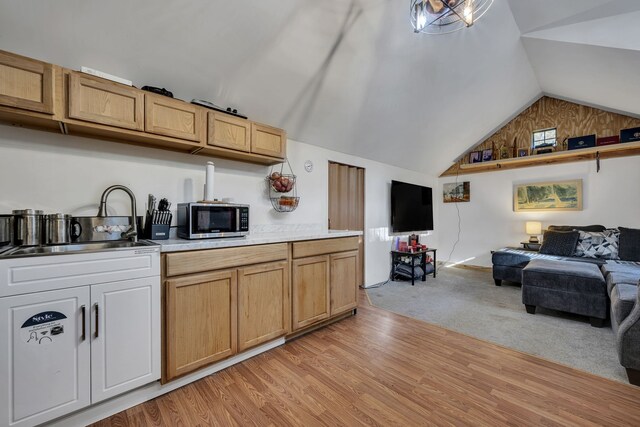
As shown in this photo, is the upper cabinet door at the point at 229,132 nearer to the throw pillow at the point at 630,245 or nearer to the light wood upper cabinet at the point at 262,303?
the light wood upper cabinet at the point at 262,303

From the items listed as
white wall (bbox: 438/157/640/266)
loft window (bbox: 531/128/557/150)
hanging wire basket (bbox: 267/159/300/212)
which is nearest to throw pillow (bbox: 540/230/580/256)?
white wall (bbox: 438/157/640/266)

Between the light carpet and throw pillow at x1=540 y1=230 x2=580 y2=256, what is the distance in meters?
0.81

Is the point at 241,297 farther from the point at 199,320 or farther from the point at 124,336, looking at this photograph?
the point at 124,336

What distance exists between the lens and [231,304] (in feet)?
6.35

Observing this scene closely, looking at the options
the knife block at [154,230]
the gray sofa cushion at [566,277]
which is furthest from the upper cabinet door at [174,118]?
the gray sofa cushion at [566,277]

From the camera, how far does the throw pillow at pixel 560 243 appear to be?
4043 millimetres

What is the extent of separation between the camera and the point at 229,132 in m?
2.28

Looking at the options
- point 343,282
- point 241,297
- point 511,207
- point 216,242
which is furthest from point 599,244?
point 216,242

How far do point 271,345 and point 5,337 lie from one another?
5.16 ft

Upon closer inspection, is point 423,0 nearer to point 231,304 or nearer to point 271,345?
point 231,304

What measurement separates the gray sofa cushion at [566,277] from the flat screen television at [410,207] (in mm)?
1979

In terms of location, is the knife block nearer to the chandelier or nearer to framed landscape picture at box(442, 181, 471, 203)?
the chandelier

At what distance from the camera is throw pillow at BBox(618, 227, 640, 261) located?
142 inches

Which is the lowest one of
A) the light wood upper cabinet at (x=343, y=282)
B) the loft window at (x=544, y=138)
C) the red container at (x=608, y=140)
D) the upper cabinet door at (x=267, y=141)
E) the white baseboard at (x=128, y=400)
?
the white baseboard at (x=128, y=400)
